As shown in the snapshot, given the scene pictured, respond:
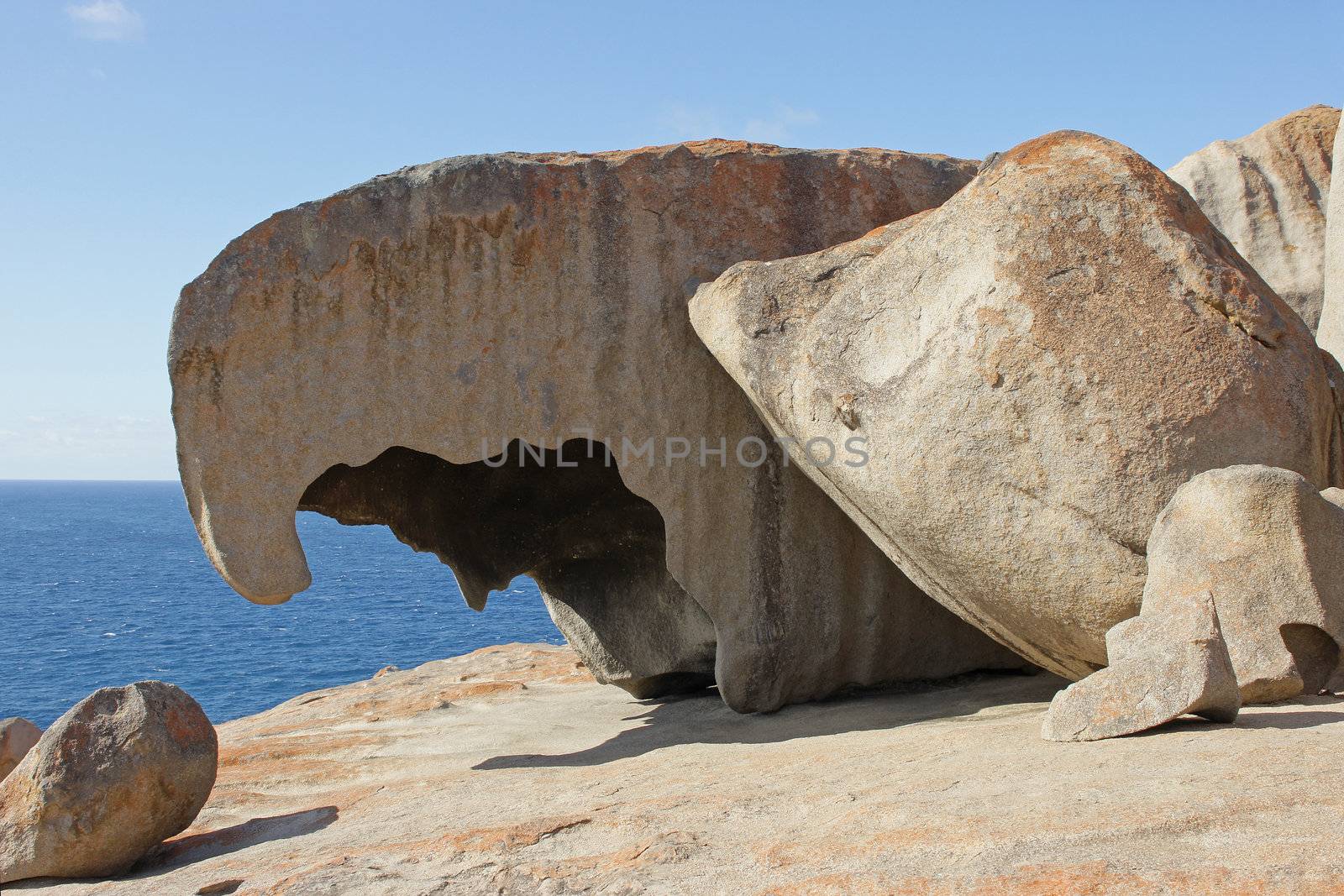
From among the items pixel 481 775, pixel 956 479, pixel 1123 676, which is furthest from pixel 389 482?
pixel 1123 676

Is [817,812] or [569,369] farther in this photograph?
[569,369]

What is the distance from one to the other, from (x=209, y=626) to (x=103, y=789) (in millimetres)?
28566

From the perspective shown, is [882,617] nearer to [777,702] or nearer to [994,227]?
[777,702]

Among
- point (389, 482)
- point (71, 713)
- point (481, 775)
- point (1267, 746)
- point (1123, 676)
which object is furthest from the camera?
point (389, 482)

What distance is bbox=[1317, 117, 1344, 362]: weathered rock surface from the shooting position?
7270 millimetres

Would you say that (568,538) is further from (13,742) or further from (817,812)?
(817,812)

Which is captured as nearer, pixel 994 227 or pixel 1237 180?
pixel 994 227

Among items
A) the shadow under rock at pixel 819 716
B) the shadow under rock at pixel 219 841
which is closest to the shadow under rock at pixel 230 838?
the shadow under rock at pixel 219 841

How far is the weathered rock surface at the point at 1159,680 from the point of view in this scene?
397 centimetres

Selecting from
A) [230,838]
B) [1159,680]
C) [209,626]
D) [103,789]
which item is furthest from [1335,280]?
[209,626]

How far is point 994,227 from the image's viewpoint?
211 inches

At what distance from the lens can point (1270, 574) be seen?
4527 mm

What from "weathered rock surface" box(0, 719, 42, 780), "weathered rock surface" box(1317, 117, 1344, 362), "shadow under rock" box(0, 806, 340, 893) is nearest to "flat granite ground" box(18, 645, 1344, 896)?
"shadow under rock" box(0, 806, 340, 893)

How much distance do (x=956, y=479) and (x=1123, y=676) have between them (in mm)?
1365
